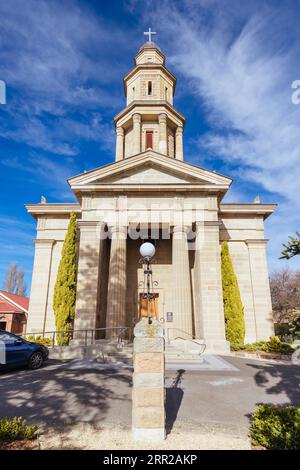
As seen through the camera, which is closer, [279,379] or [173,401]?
[173,401]

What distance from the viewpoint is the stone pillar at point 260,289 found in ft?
58.4

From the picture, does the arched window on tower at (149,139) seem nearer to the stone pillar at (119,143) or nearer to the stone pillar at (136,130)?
the stone pillar at (136,130)

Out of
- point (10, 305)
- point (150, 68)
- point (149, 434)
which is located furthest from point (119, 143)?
point (149, 434)

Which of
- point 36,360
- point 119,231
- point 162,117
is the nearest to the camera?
point 36,360

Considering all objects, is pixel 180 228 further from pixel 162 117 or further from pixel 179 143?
pixel 162 117

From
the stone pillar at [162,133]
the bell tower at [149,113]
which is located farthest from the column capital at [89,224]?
the stone pillar at [162,133]

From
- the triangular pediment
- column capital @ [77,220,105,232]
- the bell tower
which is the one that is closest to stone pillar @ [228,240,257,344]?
the triangular pediment

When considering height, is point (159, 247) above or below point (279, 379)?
above

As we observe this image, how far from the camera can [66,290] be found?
16688mm

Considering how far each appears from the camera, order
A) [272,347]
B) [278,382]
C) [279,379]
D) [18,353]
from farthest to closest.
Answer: [272,347] → [18,353] → [279,379] → [278,382]

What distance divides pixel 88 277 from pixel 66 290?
2084mm

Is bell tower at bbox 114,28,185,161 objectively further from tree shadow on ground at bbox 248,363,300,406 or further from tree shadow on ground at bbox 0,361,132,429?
tree shadow on ground at bbox 0,361,132,429

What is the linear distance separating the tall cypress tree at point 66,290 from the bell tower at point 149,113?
404 inches

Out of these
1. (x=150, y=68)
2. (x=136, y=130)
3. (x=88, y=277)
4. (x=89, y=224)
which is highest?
(x=150, y=68)
